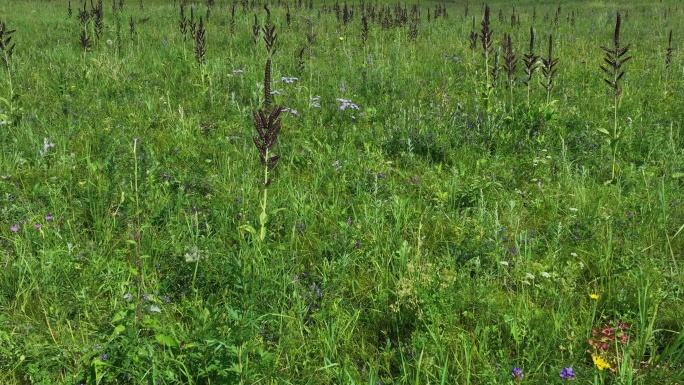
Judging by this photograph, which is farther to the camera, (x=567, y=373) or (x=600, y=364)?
(x=600, y=364)

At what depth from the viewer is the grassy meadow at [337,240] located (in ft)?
6.87

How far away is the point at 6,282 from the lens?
100 inches

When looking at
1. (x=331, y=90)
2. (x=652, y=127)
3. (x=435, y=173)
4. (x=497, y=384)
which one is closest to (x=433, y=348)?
(x=497, y=384)

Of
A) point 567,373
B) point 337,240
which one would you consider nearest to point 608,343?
point 567,373

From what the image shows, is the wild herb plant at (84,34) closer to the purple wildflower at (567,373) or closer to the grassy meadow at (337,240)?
the grassy meadow at (337,240)

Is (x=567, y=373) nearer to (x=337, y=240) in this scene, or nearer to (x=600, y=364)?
(x=600, y=364)

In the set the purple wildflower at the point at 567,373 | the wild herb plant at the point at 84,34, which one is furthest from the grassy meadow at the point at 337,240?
the wild herb plant at the point at 84,34

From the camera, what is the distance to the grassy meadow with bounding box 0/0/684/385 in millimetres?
2094

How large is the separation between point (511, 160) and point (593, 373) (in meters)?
2.66

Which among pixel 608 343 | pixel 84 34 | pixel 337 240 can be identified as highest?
pixel 84 34

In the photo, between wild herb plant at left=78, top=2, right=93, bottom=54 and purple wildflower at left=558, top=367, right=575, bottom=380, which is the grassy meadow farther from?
wild herb plant at left=78, top=2, right=93, bottom=54

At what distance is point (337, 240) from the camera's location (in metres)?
2.95

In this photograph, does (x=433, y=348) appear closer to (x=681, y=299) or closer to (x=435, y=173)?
(x=681, y=299)

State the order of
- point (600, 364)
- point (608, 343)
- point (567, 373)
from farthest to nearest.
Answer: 1. point (608, 343)
2. point (600, 364)
3. point (567, 373)
